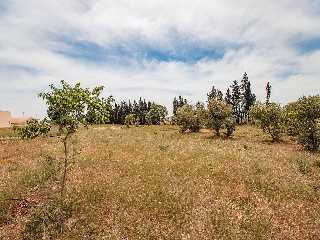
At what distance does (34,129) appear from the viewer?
7.11m

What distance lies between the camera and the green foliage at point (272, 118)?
2789cm

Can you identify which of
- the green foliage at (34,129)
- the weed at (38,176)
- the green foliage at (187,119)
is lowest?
the weed at (38,176)

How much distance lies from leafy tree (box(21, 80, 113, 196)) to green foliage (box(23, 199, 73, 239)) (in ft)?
2.55

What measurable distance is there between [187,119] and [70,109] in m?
35.2

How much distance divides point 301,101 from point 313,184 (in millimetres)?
14719

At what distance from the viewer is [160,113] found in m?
112

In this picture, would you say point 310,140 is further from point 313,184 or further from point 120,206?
point 120,206

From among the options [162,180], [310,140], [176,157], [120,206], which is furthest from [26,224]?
[310,140]

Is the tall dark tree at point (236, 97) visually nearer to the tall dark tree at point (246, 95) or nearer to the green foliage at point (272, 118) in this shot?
the tall dark tree at point (246, 95)

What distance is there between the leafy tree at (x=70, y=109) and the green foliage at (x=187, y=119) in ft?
112

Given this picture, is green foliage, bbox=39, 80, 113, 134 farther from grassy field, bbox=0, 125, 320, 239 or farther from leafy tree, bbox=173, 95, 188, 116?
leafy tree, bbox=173, 95, 188, 116

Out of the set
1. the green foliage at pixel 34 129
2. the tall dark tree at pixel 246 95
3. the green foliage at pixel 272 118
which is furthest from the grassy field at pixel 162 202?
the tall dark tree at pixel 246 95

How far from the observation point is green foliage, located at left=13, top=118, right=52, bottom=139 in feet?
22.7

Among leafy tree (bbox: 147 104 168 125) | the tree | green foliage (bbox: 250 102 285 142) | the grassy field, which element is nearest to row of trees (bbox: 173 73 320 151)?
green foliage (bbox: 250 102 285 142)
